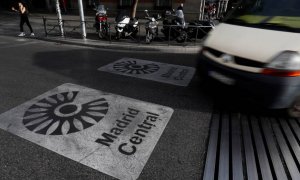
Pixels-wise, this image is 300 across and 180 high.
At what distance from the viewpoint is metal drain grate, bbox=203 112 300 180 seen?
2.60 m

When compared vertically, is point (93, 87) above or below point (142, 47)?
below

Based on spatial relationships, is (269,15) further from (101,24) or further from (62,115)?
(101,24)

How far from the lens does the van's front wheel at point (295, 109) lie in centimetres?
323

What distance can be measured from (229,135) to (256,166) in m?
0.65

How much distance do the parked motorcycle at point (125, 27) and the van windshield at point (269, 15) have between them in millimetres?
5300

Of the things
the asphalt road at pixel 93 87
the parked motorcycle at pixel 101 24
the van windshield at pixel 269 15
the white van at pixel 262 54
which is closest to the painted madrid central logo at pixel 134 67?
the asphalt road at pixel 93 87

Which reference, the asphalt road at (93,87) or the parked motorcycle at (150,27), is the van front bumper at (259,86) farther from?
the parked motorcycle at (150,27)

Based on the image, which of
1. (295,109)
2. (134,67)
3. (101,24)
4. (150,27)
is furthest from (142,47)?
(295,109)

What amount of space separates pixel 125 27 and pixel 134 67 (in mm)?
3629

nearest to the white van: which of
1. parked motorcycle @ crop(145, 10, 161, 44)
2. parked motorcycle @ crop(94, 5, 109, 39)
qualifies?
parked motorcycle @ crop(145, 10, 161, 44)

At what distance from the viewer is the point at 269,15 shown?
3.88 m

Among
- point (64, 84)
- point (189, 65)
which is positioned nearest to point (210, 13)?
point (189, 65)

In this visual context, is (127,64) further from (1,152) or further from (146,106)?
(1,152)

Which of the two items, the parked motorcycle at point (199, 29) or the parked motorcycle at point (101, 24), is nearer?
the parked motorcycle at point (199, 29)
